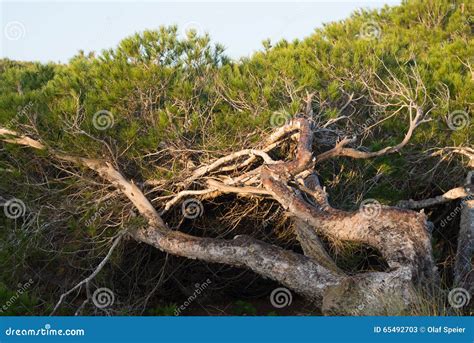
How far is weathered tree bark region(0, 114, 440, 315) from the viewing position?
613cm

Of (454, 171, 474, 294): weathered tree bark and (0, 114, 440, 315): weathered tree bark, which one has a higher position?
(0, 114, 440, 315): weathered tree bark

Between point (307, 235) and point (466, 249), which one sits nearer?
point (307, 235)

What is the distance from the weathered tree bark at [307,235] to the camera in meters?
6.13

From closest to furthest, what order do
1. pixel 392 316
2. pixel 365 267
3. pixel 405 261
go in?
pixel 392 316, pixel 405 261, pixel 365 267

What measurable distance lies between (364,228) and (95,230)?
115 inches

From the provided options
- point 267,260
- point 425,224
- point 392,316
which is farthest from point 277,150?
point 392,316

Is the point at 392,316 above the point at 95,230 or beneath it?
beneath

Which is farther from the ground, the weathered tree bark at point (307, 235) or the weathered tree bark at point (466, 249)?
the weathered tree bark at point (307, 235)

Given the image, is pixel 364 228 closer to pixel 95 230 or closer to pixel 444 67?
pixel 95 230

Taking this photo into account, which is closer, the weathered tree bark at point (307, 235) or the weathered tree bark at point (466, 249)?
the weathered tree bark at point (307, 235)

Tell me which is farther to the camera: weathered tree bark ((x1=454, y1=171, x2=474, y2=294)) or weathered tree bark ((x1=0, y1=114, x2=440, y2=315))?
weathered tree bark ((x1=454, y1=171, x2=474, y2=294))

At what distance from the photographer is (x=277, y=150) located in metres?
8.24

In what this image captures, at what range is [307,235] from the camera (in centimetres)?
704

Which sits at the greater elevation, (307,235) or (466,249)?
(307,235)
